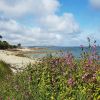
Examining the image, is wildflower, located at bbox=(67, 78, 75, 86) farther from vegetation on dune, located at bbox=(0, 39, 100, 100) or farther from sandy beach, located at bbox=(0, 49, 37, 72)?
sandy beach, located at bbox=(0, 49, 37, 72)

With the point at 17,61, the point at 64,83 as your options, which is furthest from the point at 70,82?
the point at 17,61

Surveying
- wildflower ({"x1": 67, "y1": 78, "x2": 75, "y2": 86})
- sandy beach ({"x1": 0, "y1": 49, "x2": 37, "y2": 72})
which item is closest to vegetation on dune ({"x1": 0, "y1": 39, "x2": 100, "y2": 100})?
wildflower ({"x1": 67, "y1": 78, "x2": 75, "y2": 86})

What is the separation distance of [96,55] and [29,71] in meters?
3.97

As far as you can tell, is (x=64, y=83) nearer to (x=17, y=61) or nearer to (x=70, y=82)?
(x=70, y=82)

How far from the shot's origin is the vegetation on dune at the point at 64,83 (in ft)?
30.5

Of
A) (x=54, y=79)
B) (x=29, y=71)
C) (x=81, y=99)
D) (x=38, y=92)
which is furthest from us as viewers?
(x=29, y=71)

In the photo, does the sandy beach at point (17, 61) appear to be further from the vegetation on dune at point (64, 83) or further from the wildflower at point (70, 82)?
the wildflower at point (70, 82)

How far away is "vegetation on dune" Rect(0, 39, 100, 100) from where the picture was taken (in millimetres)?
9289

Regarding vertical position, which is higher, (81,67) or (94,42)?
(94,42)

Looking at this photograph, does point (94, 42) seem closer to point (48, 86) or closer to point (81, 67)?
point (81, 67)

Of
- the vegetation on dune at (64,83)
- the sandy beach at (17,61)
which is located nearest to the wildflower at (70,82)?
the vegetation on dune at (64,83)

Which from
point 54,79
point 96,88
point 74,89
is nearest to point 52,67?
point 54,79

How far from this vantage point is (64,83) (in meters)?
10.3

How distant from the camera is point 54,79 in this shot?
11.3 meters
